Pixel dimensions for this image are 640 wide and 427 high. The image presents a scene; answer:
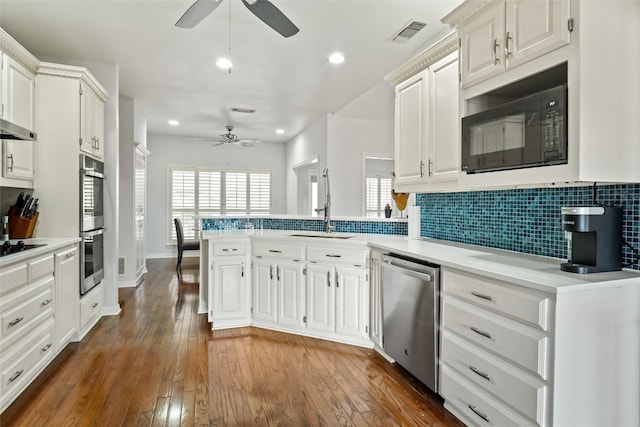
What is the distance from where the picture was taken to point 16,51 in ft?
9.18

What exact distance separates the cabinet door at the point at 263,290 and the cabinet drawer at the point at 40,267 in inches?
63.2

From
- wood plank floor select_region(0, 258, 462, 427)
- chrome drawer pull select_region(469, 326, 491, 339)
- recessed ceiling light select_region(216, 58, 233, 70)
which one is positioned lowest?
wood plank floor select_region(0, 258, 462, 427)

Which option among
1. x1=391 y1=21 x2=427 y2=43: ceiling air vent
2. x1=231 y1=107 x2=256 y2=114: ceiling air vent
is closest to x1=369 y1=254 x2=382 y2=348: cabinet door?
x1=391 y1=21 x2=427 y2=43: ceiling air vent

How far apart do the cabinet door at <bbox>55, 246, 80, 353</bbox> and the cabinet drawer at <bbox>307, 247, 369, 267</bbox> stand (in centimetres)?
199

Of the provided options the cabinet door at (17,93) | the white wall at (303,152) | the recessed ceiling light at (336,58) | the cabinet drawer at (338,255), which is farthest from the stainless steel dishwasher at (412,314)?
the white wall at (303,152)

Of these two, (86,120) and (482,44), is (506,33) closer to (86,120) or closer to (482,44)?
(482,44)

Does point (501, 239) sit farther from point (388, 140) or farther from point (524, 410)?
point (388, 140)

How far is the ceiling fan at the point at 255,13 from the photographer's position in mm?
2135

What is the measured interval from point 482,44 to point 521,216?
1.08 meters

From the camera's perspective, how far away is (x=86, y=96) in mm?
3422

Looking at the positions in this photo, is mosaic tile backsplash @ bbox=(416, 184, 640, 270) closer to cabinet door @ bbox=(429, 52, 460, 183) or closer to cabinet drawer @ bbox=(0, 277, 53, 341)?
cabinet door @ bbox=(429, 52, 460, 183)

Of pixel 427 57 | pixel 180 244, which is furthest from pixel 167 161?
pixel 427 57

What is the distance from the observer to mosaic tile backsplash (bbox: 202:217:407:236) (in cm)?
352

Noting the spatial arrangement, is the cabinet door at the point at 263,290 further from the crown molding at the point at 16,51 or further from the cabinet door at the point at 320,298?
the crown molding at the point at 16,51
